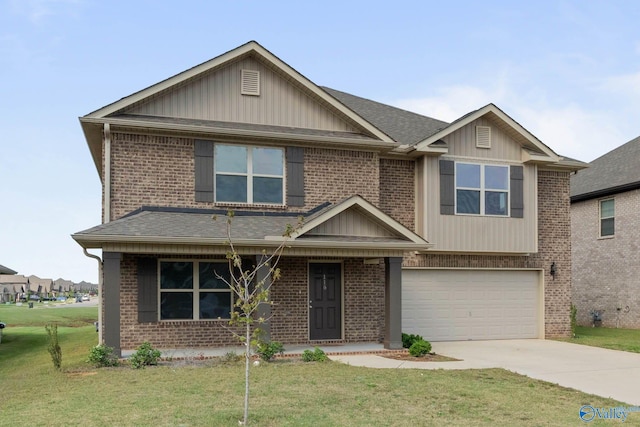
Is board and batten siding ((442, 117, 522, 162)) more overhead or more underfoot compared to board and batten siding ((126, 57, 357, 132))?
more underfoot

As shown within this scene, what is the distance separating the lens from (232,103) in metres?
15.1

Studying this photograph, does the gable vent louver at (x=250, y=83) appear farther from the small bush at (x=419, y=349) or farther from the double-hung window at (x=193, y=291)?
the small bush at (x=419, y=349)

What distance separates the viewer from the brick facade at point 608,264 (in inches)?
850

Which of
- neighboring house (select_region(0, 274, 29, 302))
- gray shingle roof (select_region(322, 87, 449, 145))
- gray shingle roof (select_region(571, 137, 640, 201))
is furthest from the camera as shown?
neighboring house (select_region(0, 274, 29, 302))

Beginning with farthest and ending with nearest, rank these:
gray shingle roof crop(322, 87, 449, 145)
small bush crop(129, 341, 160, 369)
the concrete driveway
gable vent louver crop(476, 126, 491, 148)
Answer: gray shingle roof crop(322, 87, 449, 145) → gable vent louver crop(476, 126, 491, 148) → small bush crop(129, 341, 160, 369) → the concrete driveway

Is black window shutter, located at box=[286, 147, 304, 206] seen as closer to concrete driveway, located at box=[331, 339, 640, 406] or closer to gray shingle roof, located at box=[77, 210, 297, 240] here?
gray shingle roof, located at box=[77, 210, 297, 240]

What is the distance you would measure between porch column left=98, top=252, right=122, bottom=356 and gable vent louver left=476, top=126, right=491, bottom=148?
1060 centimetres

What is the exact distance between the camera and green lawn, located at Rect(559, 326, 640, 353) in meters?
15.8

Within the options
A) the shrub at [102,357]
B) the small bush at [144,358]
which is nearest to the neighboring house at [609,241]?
the small bush at [144,358]

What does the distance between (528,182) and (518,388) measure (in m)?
9.23

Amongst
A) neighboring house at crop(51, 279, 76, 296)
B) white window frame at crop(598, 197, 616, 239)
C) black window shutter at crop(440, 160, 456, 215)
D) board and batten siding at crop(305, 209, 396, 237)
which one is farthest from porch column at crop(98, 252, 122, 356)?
neighboring house at crop(51, 279, 76, 296)

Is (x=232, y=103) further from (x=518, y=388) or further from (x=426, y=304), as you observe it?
(x=518, y=388)

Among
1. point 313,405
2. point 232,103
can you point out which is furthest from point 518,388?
point 232,103

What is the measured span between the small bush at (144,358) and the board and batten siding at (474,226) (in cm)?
805
